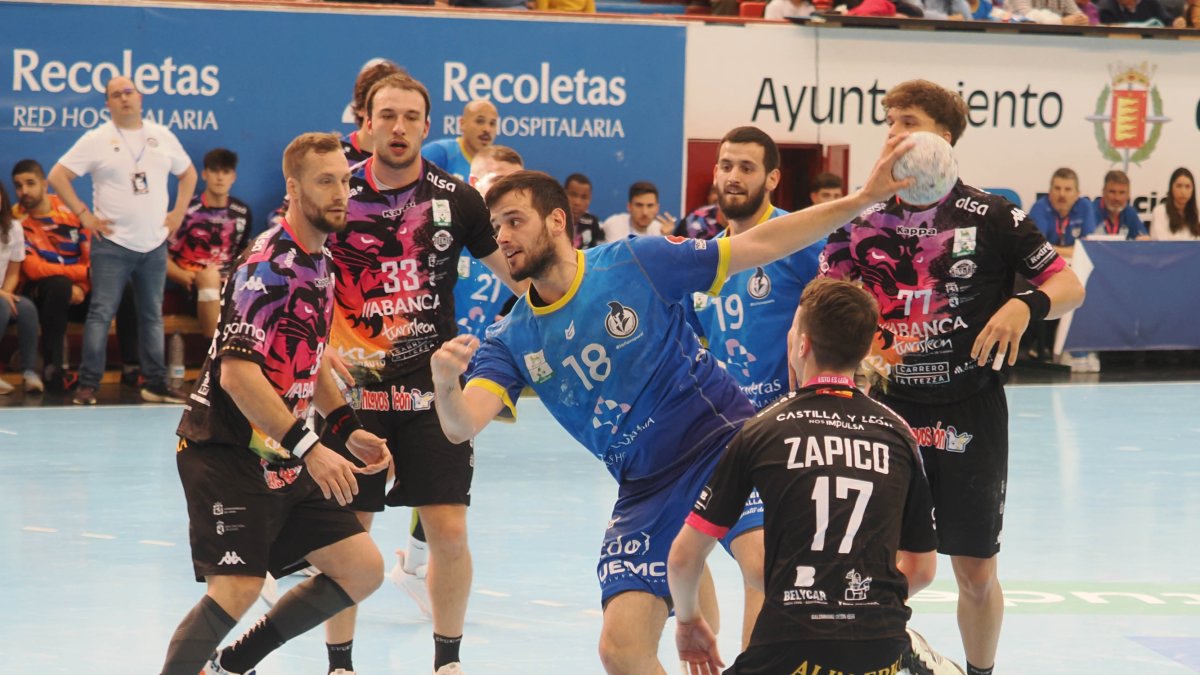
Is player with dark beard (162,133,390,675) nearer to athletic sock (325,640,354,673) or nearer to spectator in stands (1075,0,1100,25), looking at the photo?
athletic sock (325,640,354,673)

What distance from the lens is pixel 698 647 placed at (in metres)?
4.25

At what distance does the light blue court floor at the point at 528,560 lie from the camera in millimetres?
6316

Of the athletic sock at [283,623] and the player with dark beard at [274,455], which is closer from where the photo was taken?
the player with dark beard at [274,455]

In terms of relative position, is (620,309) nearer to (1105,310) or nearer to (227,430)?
(227,430)

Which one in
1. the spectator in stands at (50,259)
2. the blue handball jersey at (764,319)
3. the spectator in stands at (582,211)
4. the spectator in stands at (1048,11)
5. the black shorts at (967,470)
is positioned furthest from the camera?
the spectator in stands at (1048,11)

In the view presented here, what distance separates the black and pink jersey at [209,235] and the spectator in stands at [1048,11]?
905cm

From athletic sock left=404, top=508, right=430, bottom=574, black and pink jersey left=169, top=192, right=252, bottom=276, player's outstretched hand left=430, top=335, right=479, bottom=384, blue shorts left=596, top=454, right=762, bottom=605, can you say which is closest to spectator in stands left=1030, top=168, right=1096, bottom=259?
black and pink jersey left=169, top=192, right=252, bottom=276

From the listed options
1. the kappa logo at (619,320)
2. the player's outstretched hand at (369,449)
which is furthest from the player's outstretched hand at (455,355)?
the player's outstretched hand at (369,449)

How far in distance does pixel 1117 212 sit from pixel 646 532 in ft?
41.9

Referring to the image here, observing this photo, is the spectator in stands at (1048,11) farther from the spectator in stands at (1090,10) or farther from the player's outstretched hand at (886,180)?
the player's outstretched hand at (886,180)

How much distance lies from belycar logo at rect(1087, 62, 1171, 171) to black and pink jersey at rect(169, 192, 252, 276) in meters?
9.19

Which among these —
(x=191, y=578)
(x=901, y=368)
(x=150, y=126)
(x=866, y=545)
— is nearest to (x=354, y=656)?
(x=191, y=578)

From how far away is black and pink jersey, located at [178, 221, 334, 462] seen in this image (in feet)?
16.3

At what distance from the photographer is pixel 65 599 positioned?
6965mm
